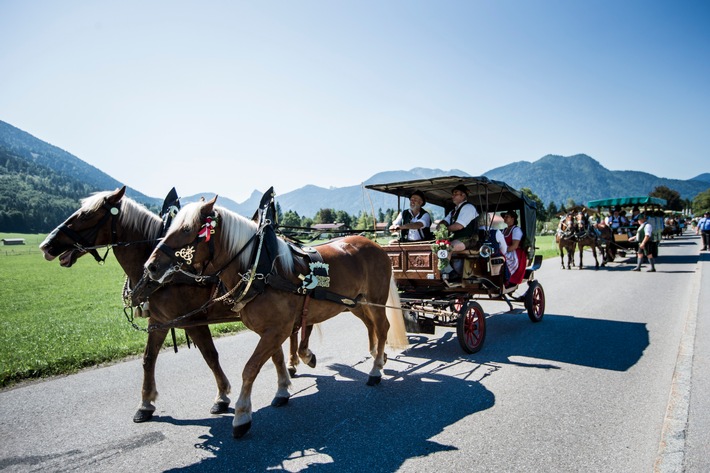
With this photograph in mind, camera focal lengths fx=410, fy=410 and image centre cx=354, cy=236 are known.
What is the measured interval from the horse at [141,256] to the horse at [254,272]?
483 millimetres

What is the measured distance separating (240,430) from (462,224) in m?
4.34

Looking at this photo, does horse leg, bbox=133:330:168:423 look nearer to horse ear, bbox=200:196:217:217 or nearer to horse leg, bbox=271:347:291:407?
horse leg, bbox=271:347:291:407

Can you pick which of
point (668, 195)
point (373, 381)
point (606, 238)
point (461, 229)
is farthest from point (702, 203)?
point (373, 381)

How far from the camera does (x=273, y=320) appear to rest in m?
4.04

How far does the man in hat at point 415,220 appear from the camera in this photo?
724 cm

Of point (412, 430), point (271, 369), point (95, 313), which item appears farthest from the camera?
point (95, 313)

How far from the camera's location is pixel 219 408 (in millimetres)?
4309

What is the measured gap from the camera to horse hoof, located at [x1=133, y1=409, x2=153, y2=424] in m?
4.11

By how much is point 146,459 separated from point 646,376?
552cm

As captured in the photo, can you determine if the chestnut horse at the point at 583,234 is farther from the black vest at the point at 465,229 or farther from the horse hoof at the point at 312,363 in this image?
the horse hoof at the point at 312,363

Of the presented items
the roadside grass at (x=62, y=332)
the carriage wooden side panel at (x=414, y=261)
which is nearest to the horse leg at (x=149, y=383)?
the roadside grass at (x=62, y=332)

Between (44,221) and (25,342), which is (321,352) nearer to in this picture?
(25,342)

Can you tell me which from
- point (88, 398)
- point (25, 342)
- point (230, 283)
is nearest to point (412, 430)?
point (230, 283)

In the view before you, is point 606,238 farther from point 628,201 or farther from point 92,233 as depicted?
point 92,233
